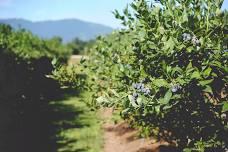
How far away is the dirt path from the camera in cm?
880

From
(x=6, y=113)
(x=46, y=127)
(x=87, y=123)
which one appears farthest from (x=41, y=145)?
(x=87, y=123)

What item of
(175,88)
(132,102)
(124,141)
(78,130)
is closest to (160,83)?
(175,88)

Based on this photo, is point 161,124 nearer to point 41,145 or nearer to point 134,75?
point 134,75

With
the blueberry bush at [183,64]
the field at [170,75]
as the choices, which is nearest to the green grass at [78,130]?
the field at [170,75]

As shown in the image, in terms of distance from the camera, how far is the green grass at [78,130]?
412 inches

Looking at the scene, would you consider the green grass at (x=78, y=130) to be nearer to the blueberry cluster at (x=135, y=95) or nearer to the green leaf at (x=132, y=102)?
the blueberry cluster at (x=135, y=95)

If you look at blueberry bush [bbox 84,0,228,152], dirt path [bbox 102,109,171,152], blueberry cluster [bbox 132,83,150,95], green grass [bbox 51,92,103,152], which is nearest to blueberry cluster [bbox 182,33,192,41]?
blueberry bush [bbox 84,0,228,152]

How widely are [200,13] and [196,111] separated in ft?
3.86

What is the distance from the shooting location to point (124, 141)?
412 inches

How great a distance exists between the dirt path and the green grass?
0.90ft

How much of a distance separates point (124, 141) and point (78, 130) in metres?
2.88

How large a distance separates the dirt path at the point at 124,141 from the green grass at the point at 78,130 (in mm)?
274

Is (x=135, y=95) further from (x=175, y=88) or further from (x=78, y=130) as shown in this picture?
(x=78, y=130)

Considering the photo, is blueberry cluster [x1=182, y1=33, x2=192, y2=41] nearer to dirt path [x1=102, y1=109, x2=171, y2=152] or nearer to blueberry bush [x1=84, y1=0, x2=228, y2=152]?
blueberry bush [x1=84, y1=0, x2=228, y2=152]
